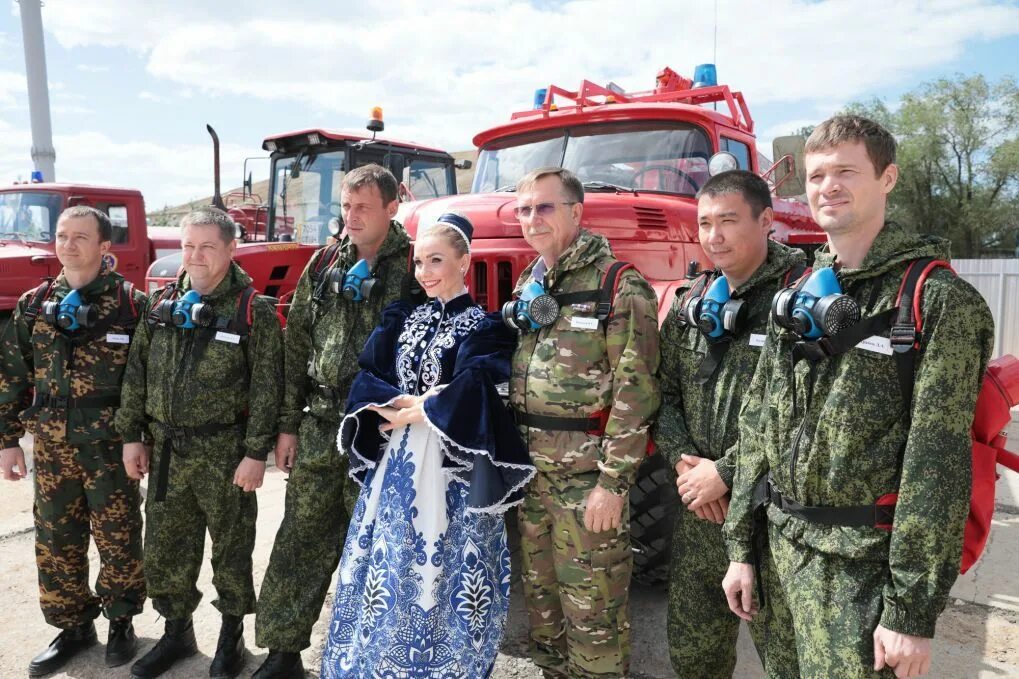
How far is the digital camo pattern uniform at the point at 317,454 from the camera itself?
9.29 ft

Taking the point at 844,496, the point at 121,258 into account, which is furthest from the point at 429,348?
the point at 121,258

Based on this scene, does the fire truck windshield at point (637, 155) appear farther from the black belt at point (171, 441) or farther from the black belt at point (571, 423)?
the black belt at point (171, 441)

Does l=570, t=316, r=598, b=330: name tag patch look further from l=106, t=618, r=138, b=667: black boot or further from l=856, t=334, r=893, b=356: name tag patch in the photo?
l=106, t=618, r=138, b=667: black boot

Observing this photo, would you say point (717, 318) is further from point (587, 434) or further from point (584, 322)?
point (587, 434)

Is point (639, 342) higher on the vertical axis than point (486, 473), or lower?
higher

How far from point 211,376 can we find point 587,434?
1543 millimetres

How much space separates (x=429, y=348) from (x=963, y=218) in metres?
30.5

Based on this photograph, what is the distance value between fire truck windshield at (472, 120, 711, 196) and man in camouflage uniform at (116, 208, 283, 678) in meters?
1.93

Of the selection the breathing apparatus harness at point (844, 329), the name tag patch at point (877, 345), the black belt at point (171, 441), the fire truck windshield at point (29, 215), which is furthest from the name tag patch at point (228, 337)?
the fire truck windshield at point (29, 215)

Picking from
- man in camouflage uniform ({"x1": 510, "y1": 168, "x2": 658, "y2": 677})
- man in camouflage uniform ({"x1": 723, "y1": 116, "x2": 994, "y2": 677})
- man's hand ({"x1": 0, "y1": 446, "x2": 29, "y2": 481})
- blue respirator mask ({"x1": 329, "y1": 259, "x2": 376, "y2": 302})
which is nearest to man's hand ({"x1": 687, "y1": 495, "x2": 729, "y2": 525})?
man in camouflage uniform ({"x1": 510, "y1": 168, "x2": 658, "y2": 677})

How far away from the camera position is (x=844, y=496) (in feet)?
5.35

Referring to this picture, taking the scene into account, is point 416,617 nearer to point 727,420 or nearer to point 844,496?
point 727,420

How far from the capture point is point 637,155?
4.19 m

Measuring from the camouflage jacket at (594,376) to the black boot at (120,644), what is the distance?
6.75ft
